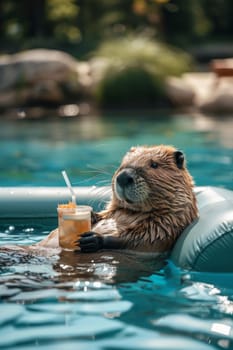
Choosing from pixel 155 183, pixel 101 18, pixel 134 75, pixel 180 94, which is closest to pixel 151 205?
pixel 155 183

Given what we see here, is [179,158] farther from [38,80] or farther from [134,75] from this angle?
[134,75]

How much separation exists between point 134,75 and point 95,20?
13726 mm

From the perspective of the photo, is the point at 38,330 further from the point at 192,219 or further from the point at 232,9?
the point at 232,9

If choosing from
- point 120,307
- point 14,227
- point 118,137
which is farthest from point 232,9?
point 120,307

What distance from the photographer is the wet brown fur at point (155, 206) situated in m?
5.52

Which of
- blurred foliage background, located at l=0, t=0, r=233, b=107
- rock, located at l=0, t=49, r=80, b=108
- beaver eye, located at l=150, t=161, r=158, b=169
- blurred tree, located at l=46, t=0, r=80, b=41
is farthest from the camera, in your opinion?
blurred tree, located at l=46, t=0, r=80, b=41

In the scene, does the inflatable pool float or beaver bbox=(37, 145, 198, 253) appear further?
beaver bbox=(37, 145, 198, 253)

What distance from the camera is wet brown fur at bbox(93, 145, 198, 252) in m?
5.52

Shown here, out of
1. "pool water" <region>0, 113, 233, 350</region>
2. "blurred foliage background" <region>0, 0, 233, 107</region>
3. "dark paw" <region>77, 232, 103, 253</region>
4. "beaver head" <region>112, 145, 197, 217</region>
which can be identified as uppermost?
"blurred foliage background" <region>0, 0, 233, 107</region>

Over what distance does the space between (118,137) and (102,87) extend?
5.88 m

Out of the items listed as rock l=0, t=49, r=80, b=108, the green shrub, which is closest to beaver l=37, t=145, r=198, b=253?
rock l=0, t=49, r=80, b=108

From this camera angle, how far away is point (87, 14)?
3434cm

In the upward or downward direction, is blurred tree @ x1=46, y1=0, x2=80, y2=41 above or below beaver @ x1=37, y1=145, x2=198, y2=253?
above

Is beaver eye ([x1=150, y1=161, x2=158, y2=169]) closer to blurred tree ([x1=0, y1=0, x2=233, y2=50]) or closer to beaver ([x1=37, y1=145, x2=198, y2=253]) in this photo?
beaver ([x1=37, y1=145, x2=198, y2=253])
